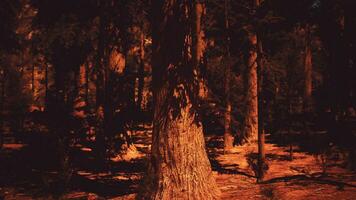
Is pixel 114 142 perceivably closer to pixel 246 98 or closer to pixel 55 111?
pixel 55 111

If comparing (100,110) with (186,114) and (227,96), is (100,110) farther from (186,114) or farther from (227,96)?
(186,114)

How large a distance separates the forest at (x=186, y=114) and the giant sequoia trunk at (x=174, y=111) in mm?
19

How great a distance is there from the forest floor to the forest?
0.05m

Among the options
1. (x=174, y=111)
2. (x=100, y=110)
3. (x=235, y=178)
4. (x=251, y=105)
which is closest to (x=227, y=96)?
(x=251, y=105)

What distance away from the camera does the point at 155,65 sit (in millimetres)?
7414

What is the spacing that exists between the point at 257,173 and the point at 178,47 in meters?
5.08

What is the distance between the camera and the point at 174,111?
718 centimetres

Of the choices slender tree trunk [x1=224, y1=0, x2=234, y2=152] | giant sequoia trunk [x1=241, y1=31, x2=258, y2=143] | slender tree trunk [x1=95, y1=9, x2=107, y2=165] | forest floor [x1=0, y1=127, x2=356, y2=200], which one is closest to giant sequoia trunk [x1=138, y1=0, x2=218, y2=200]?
forest floor [x1=0, y1=127, x2=356, y2=200]

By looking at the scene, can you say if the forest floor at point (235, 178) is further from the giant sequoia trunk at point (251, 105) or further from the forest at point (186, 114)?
the giant sequoia trunk at point (251, 105)

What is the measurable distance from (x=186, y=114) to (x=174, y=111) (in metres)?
0.24

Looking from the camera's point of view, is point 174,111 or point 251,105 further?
point 251,105

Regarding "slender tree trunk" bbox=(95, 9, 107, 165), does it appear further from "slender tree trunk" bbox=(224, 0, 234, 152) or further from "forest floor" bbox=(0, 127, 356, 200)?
"slender tree trunk" bbox=(224, 0, 234, 152)

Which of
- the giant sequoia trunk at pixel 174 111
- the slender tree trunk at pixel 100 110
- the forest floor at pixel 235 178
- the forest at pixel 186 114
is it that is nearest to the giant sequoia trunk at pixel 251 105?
the forest at pixel 186 114

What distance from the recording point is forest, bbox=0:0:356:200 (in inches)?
288
